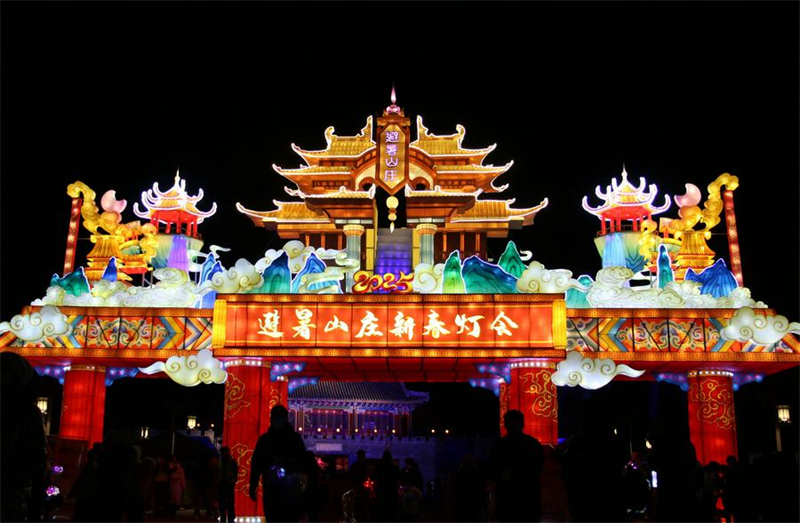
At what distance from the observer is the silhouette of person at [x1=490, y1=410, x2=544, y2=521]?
8.44 meters

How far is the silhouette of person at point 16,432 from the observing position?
24.8ft

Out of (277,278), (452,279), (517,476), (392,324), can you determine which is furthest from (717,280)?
(517,476)

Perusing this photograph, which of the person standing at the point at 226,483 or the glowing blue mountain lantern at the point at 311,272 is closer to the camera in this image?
the person standing at the point at 226,483

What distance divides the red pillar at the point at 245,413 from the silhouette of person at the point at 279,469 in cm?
881

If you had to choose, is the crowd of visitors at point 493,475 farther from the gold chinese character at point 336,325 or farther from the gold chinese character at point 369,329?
the gold chinese character at point 336,325

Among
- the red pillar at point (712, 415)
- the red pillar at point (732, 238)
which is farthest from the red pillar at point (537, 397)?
the red pillar at point (732, 238)

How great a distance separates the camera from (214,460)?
16203 millimetres

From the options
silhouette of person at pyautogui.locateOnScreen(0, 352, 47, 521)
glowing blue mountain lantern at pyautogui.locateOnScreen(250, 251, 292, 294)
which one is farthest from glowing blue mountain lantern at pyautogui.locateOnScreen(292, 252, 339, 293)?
silhouette of person at pyautogui.locateOnScreen(0, 352, 47, 521)

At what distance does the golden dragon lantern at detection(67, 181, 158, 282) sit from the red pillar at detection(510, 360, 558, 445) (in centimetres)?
1025

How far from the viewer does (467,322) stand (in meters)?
18.2

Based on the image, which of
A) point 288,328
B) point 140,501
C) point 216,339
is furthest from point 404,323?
point 140,501

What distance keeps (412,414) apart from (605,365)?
70.3 feet

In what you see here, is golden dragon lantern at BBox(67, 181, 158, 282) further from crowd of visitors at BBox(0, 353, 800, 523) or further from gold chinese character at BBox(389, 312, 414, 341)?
crowd of visitors at BBox(0, 353, 800, 523)

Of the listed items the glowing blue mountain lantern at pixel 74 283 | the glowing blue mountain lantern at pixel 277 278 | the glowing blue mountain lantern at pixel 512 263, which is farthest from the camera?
the glowing blue mountain lantern at pixel 74 283
